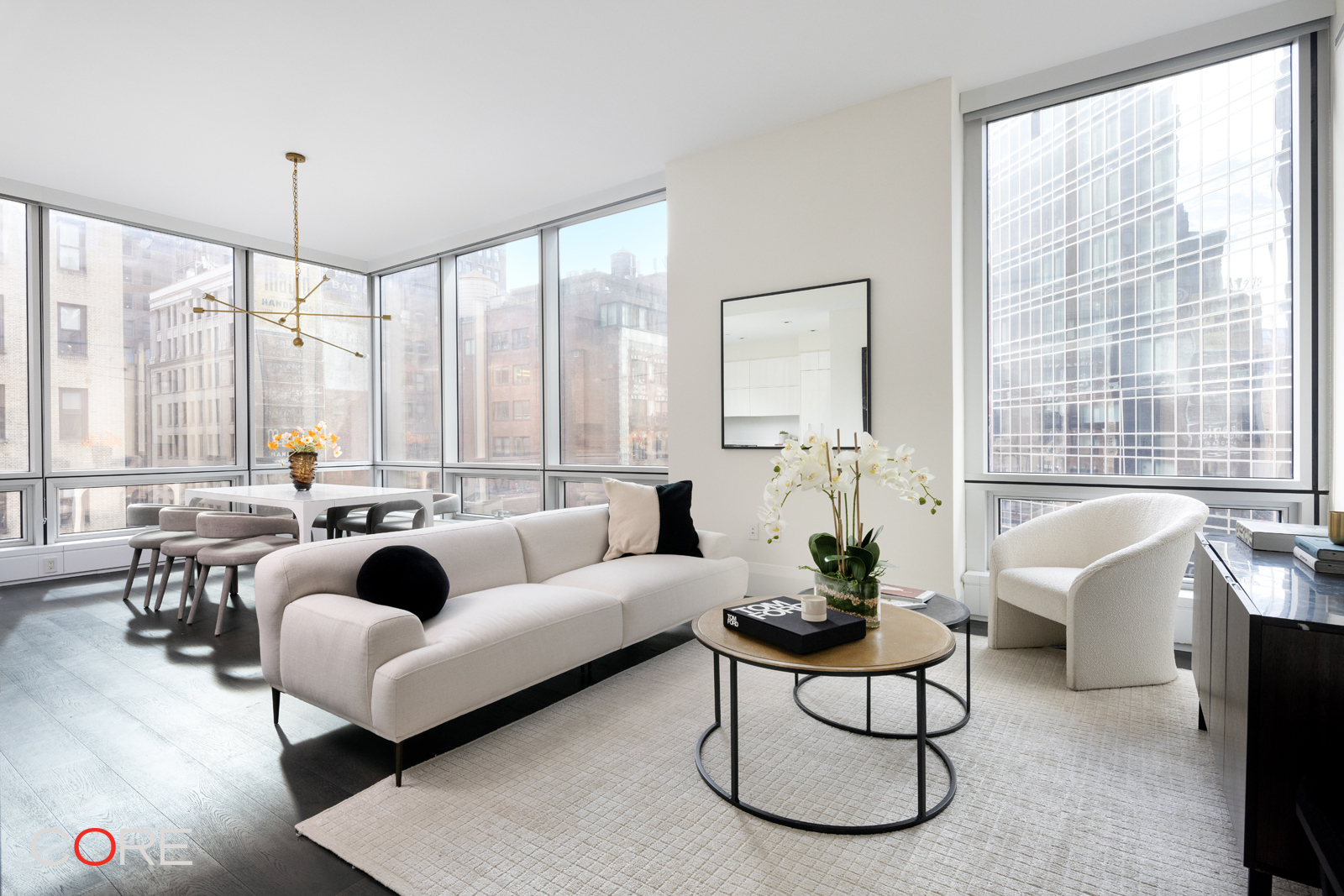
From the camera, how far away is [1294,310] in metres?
3.12

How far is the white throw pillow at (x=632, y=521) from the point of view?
371 cm

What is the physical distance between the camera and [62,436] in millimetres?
5199

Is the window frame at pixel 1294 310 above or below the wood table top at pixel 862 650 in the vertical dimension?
above

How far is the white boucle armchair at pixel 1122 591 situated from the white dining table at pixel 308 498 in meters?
3.78

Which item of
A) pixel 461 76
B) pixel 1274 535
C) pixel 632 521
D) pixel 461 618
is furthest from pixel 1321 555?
pixel 461 76

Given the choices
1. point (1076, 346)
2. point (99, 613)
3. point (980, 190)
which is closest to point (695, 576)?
point (1076, 346)

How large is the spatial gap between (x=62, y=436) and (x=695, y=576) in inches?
209

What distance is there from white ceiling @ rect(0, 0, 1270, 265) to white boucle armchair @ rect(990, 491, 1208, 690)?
2.40 meters

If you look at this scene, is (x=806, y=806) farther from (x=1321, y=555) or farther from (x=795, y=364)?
(x=795, y=364)

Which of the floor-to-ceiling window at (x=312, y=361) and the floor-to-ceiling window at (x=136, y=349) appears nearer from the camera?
the floor-to-ceiling window at (x=136, y=349)

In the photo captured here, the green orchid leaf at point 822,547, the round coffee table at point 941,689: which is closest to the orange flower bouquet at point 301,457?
the round coffee table at point 941,689

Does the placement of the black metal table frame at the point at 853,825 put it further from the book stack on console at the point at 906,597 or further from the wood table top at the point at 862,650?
the book stack on console at the point at 906,597

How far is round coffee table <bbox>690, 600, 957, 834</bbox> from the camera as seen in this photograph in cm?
180

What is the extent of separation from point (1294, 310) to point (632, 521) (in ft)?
11.2
